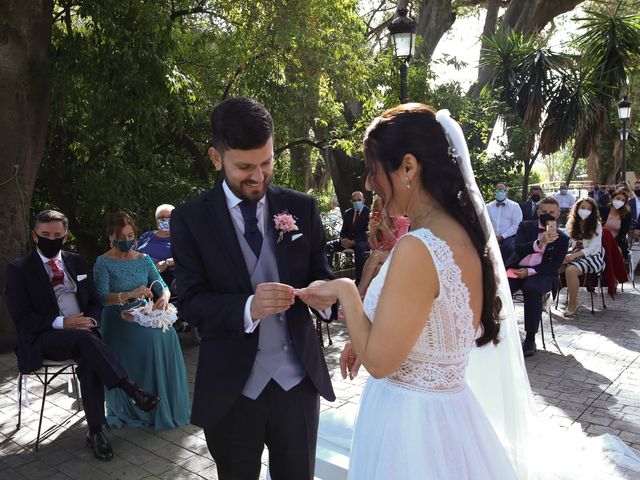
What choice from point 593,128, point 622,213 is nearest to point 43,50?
point 622,213

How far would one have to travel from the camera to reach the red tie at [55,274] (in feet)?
16.3

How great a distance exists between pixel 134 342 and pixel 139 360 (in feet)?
0.53

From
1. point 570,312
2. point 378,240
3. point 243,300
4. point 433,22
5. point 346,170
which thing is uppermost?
point 433,22

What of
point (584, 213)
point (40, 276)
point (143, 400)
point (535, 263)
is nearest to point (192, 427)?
point (143, 400)

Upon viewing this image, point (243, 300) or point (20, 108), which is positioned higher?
point (20, 108)

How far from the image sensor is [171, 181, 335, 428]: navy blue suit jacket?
7.43 ft

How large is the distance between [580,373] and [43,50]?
294 inches

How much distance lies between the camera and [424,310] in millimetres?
1892

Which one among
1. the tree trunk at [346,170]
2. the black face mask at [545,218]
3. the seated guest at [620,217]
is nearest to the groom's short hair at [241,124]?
the black face mask at [545,218]

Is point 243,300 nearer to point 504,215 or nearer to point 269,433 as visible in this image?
point 269,433

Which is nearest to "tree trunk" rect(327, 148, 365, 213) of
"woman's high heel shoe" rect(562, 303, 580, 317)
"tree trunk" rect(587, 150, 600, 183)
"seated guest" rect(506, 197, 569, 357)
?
"woman's high heel shoe" rect(562, 303, 580, 317)

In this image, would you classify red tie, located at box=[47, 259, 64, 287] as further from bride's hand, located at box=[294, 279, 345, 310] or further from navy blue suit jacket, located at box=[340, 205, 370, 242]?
navy blue suit jacket, located at box=[340, 205, 370, 242]

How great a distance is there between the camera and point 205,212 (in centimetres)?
237

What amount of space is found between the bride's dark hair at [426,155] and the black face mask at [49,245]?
365 centimetres
